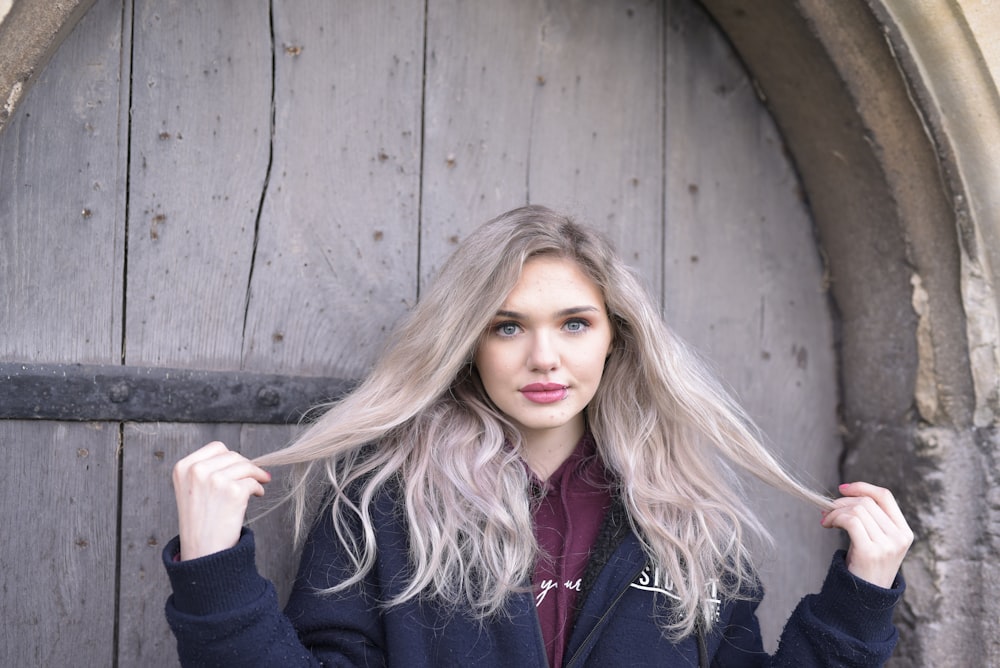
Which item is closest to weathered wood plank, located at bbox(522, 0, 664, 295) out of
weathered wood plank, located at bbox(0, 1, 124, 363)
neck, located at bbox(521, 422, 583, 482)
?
neck, located at bbox(521, 422, 583, 482)

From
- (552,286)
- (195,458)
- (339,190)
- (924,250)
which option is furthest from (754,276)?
(195,458)

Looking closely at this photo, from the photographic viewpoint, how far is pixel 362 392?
5.57ft

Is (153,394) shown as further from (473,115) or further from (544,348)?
(473,115)

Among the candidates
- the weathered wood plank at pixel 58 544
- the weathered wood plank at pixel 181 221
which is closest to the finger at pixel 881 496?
the weathered wood plank at pixel 181 221

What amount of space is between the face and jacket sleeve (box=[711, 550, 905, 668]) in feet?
1.63

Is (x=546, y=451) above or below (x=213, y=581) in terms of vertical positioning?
above

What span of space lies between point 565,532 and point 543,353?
1.08 feet

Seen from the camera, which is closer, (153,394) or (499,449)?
(153,394)

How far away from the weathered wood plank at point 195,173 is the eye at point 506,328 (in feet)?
1.48

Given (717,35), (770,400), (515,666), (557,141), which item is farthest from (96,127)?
(770,400)

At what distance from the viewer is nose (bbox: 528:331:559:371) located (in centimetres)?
160

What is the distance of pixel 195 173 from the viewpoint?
5.56ft

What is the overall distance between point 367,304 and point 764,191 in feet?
3.10

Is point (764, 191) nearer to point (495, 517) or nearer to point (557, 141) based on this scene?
point (557, 141)
